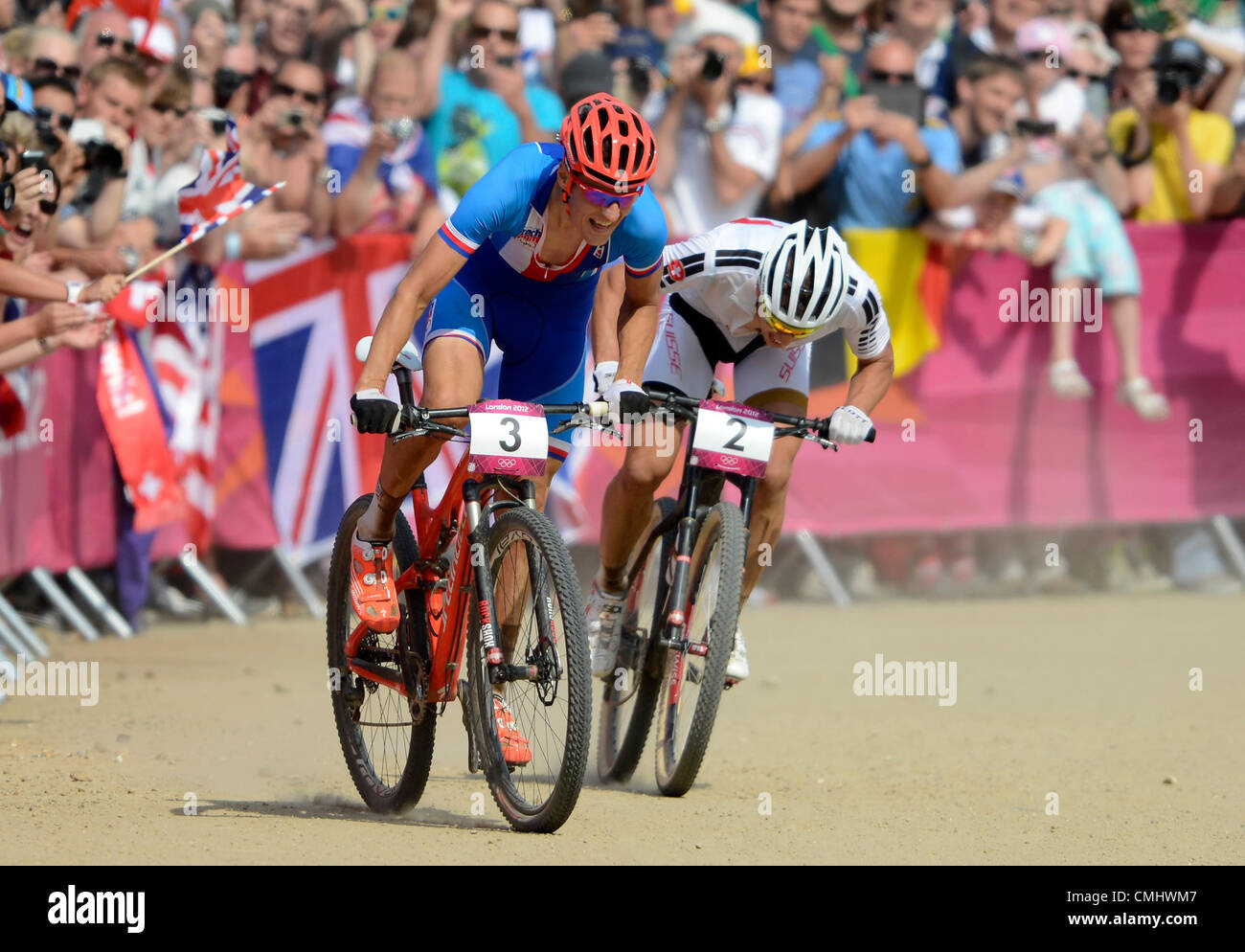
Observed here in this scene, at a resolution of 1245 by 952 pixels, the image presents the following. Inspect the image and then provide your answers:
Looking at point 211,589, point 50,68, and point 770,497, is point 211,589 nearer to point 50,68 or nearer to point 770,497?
point 50,68

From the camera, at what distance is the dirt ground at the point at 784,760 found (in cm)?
536

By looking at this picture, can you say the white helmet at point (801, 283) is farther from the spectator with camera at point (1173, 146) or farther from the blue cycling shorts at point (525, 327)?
the spectator with camera at point (1173, 146)

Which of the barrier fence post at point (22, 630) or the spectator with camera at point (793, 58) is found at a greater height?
the spectator with camera at point (793, 58)

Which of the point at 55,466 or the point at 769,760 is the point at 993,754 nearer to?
the point at 769,760

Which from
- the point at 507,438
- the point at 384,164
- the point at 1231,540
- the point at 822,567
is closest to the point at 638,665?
the point at 507,438

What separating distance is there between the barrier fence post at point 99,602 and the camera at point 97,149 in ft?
6.99

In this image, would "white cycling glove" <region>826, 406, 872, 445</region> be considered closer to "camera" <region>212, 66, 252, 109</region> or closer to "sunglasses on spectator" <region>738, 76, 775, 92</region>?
"camera" <region>212, 66, 252, 109</region>

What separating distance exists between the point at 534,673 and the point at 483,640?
0.20 m

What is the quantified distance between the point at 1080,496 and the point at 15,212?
677 centimetres

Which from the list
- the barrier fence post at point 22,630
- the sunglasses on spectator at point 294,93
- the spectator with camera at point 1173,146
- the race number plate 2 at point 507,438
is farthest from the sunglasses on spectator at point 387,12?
the race number plate 2 at point 507,438

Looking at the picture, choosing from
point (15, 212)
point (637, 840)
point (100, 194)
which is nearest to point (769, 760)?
point (637, 840)

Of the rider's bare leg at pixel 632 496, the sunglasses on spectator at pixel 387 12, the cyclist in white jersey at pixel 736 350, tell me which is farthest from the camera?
the sunglasses on spectator at pixel 387 12

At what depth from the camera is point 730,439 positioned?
6000 mm

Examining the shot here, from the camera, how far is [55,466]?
9.34 meters
